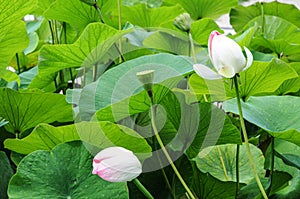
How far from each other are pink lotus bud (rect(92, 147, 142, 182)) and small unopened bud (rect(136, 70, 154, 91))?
0.05 meters

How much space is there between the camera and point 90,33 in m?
0.38

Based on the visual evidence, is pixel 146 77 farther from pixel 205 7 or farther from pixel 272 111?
pixel 205 7

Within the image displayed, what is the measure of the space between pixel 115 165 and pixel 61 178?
0.23 ft

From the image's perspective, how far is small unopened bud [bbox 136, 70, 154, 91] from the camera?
292 millimetres

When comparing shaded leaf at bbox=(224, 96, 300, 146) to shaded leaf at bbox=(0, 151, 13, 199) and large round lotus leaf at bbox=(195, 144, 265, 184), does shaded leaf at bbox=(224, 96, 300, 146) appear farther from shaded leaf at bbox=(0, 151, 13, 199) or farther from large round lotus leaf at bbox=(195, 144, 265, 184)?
shaded leaf at bbox=(0, 151, 13, 199)

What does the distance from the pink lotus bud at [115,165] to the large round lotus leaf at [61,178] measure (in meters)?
0.04

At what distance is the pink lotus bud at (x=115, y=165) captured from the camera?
26 centimetres

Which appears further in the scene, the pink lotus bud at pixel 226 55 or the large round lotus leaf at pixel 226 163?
the large round lotus leaf at pixel 226 163

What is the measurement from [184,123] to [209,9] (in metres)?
0.33

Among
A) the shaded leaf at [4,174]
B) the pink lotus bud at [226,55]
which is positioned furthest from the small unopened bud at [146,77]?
the shaded leaf at [4,174]

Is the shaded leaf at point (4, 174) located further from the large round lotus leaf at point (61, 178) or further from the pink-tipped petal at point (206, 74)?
the pink-tipped petal at point (206, 74)

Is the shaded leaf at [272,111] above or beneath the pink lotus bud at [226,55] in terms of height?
beneath

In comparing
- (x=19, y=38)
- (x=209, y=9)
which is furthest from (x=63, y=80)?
(x=209, y=9)

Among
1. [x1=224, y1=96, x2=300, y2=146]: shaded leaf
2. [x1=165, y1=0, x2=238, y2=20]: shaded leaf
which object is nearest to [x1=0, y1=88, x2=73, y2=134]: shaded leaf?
[x1=224, y1=96, x2=300, y2=146]: shaded leaf
